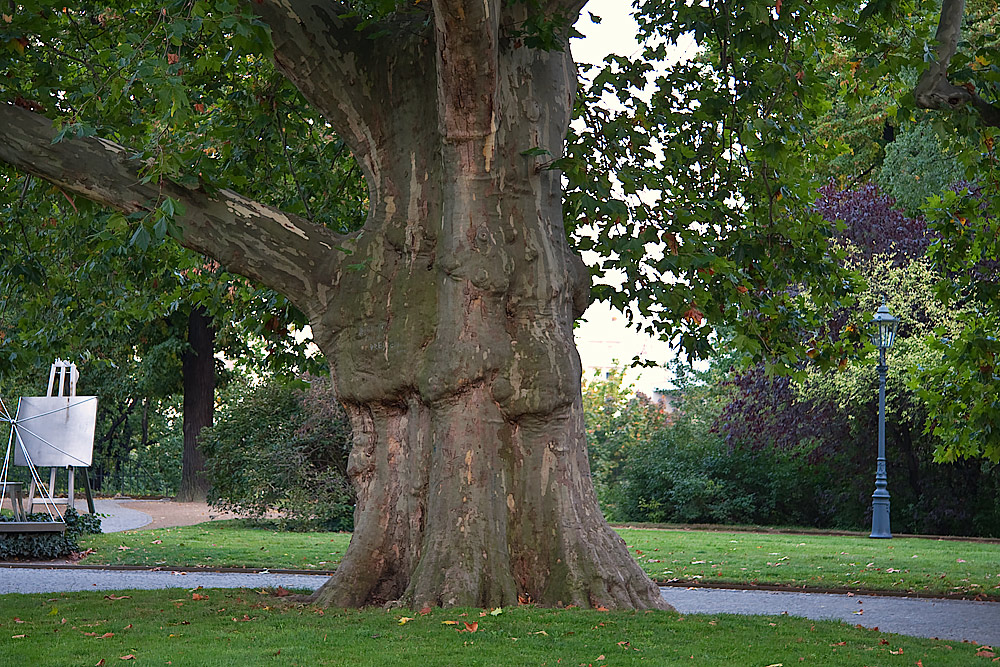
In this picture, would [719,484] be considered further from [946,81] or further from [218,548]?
[946,81]

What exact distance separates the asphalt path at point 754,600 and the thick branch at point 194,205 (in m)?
4.16

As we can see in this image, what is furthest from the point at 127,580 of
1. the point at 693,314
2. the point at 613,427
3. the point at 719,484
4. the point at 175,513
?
the point at 613,427

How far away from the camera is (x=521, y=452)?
8719mm

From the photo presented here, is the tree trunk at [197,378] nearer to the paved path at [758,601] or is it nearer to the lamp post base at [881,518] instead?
the paved path at [758,601]

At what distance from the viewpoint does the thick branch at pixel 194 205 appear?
8.63 m

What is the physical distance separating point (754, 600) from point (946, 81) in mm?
5745

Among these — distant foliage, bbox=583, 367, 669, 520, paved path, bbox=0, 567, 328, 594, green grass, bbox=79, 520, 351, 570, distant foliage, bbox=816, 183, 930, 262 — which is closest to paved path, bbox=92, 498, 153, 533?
green grass, bbox=79, 520, 351, 570

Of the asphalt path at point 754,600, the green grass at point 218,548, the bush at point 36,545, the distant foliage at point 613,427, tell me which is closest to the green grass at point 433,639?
the asphalt path at point 754,600

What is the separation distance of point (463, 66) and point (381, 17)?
1093 millimetres

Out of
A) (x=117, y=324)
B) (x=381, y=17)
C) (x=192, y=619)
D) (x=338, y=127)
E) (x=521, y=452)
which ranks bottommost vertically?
(x=192, y=619)

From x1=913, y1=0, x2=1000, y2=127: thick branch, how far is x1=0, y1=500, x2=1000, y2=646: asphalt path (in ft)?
13.7

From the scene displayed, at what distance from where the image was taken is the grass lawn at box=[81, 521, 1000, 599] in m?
13.0

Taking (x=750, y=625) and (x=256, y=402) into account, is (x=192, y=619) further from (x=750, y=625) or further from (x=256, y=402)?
(x=256, y=402)

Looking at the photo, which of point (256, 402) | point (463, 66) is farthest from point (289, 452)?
point (463, 66)
